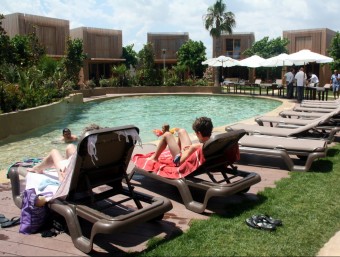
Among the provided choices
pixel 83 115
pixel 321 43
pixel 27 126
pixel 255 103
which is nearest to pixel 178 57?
pixel 321 43

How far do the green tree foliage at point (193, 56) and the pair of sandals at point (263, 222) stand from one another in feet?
112

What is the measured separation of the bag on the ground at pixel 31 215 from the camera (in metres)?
3.67

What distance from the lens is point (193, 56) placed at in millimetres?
37594

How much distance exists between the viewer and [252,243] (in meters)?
3.36

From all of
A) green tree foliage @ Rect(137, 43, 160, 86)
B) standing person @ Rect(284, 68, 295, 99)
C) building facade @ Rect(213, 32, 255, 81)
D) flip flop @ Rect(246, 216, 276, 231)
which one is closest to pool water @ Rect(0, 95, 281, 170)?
standing person @ Rect(284, 68, 295, 99)

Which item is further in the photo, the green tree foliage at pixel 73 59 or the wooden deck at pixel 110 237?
the green tree foliage at pixel 73 59

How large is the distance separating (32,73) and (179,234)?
14.2 m

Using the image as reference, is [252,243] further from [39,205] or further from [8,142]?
[8,142]

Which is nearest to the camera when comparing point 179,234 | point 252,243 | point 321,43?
point 252,243

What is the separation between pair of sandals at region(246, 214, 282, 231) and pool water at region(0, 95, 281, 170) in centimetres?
547

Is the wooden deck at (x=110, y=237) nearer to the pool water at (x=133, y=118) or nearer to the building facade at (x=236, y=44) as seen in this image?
the pool water at (x=133, y=118)

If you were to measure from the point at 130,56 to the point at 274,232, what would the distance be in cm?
4330

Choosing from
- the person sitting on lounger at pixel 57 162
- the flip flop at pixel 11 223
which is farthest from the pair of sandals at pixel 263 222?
the flip flop at pixel 11 223

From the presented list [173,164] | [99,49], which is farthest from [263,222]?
[99,49]
